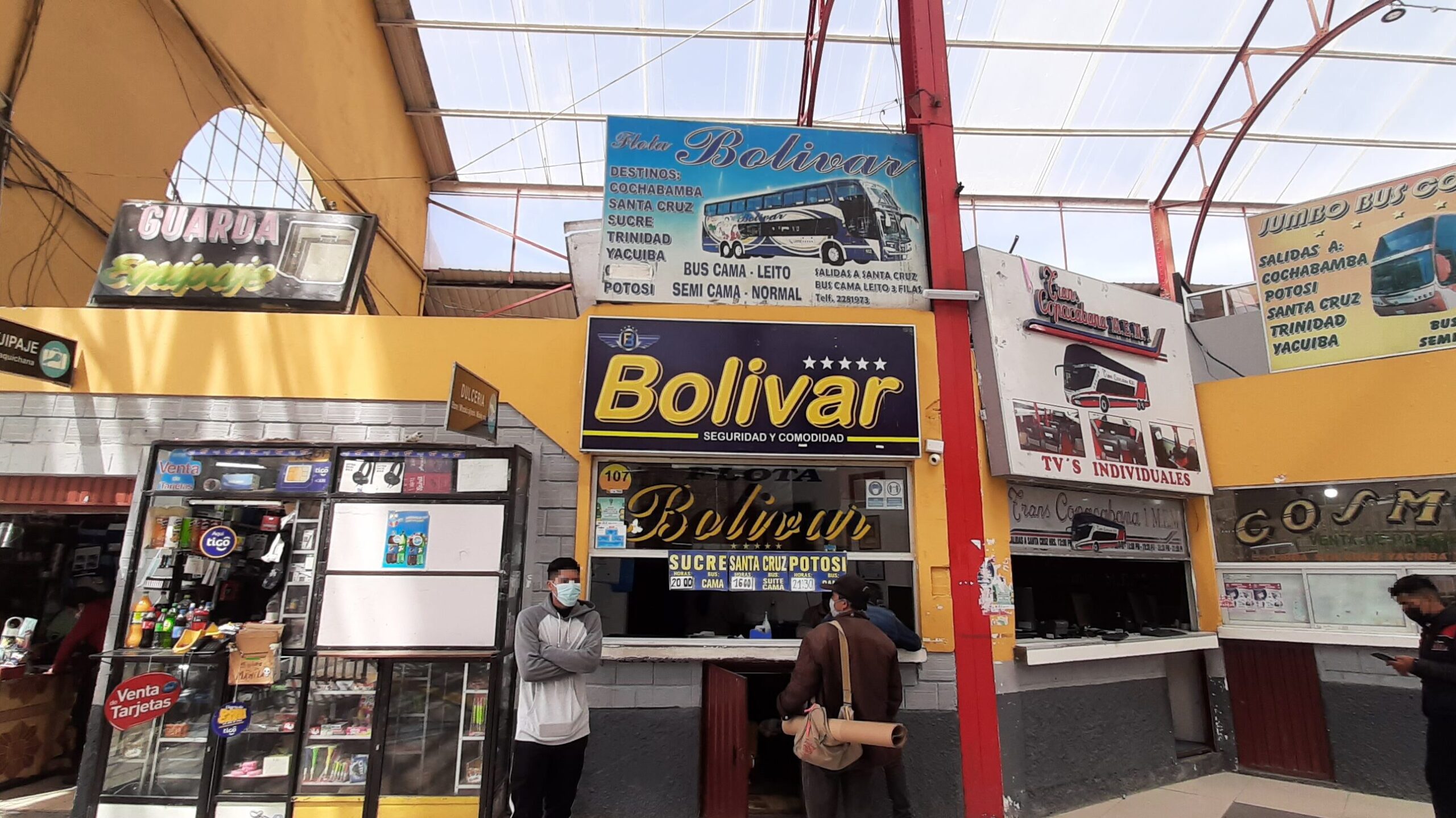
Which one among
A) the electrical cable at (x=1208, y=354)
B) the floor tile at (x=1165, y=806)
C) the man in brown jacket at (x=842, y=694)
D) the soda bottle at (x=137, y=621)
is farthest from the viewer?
the electrical cable at (x=1208, y=354)

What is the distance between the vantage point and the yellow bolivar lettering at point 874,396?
19.9 feet

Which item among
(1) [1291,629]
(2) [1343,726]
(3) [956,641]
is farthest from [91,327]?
(2) [1343,726]

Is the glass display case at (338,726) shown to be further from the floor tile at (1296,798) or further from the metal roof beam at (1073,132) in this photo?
the metal roof beam at (1073,132)

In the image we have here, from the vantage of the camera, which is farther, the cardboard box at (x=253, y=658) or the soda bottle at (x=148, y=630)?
the soda bottle at (x=148, y=630)

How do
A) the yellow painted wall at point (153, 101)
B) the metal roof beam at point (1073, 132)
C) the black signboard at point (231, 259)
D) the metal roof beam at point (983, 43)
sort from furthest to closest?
the metal roof beam at point (1073, 132) → the metal roof beam at point (983, 43) → the yellow painted wall at point (153, 101) → the black signboard at point (231, 259)

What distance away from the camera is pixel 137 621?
5.34 m

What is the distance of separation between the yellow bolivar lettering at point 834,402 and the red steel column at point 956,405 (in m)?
0.85

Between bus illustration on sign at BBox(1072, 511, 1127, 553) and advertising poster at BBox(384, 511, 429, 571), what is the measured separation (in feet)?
18.8

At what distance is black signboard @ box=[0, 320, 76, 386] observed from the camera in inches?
204

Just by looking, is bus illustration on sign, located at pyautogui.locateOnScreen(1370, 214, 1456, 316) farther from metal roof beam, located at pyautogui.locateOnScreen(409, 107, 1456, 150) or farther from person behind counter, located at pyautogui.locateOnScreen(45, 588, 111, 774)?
person behind counter, located at pyautogui.locateOnScreen(45, 588, 111, 774)

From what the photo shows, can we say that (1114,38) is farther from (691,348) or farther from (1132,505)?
(691,348)

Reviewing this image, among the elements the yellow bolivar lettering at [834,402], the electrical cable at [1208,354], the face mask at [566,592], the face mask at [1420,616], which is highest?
the electrical cable at [1208,354]

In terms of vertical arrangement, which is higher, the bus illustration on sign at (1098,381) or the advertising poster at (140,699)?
the bus illustration on sign at (1098,381)

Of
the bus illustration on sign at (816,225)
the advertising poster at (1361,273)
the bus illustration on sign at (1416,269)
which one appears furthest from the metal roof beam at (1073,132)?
the bus illustration on sign at (1416,269)
